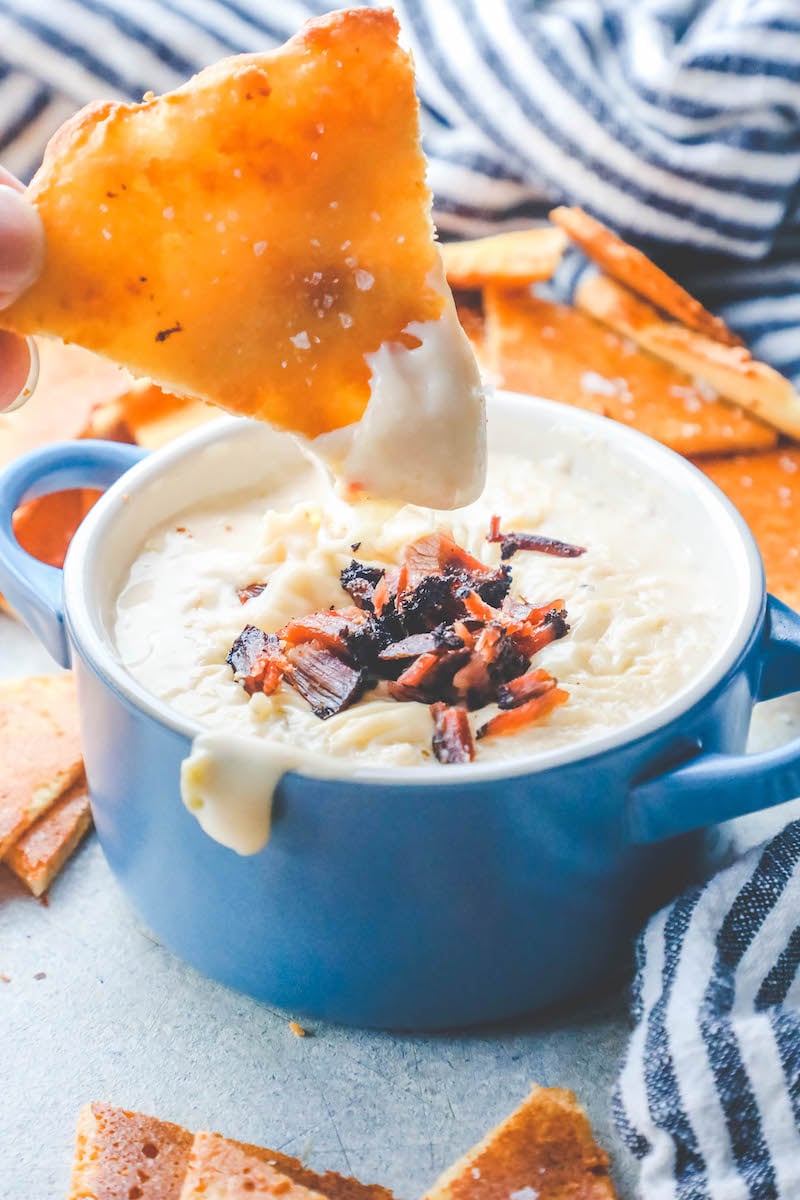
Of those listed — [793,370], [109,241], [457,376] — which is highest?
[109,241]

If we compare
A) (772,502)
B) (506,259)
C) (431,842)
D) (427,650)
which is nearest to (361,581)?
(427,650)

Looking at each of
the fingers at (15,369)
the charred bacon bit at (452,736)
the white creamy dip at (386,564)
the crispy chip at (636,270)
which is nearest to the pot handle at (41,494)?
the white creamy dip at (386,564)

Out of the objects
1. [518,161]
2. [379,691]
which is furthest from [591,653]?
[518,161]

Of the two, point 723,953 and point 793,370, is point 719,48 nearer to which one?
point 793,370

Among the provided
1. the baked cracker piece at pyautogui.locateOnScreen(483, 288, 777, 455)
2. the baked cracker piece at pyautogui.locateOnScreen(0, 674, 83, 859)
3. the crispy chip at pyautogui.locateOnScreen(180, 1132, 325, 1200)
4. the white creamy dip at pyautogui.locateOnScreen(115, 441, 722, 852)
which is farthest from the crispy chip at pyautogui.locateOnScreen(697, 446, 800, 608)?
the crispy chip at pyautogui.locateOnScreen(180, 1132, 325, 1200)

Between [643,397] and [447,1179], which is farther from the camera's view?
[643,397]

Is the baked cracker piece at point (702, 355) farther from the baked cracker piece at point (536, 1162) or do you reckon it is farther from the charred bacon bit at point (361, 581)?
the baked cracker piece at point (536, 1162)
